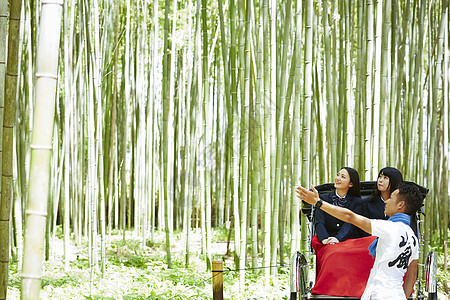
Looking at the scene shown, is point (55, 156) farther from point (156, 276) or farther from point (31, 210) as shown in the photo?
point (31, 210)

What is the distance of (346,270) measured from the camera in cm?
247

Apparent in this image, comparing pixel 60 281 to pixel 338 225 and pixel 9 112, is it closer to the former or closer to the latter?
pixel 338 225

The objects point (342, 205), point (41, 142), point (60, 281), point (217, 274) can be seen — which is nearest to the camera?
point (41, 142)

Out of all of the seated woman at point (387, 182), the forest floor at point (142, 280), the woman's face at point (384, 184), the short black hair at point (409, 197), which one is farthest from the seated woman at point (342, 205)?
the short black hair at point (409, 197)

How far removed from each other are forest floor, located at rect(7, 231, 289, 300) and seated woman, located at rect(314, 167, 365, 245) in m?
0.71

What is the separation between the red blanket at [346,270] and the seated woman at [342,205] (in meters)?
0.17

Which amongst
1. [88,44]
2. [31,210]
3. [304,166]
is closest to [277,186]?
[304,166]

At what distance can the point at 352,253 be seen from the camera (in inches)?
98.6

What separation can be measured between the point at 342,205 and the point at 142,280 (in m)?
1.80

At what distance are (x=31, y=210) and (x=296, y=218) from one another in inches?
97.2

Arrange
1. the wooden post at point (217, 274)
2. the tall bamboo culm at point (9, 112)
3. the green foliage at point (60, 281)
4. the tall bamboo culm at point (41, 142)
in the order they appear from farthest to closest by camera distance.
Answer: the green foliage at point (60, 281) < the wooden post at point (217, 274) < the tall bamboo culm at point (9, 112) < the tall bamboo culm at point (41, 142)

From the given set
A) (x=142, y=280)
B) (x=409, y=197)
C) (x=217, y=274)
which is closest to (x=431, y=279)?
(x=409, y=197)

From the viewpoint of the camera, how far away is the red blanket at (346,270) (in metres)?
2.45

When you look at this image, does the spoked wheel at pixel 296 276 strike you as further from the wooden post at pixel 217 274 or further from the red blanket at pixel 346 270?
the wooden post at pixel 217 274
